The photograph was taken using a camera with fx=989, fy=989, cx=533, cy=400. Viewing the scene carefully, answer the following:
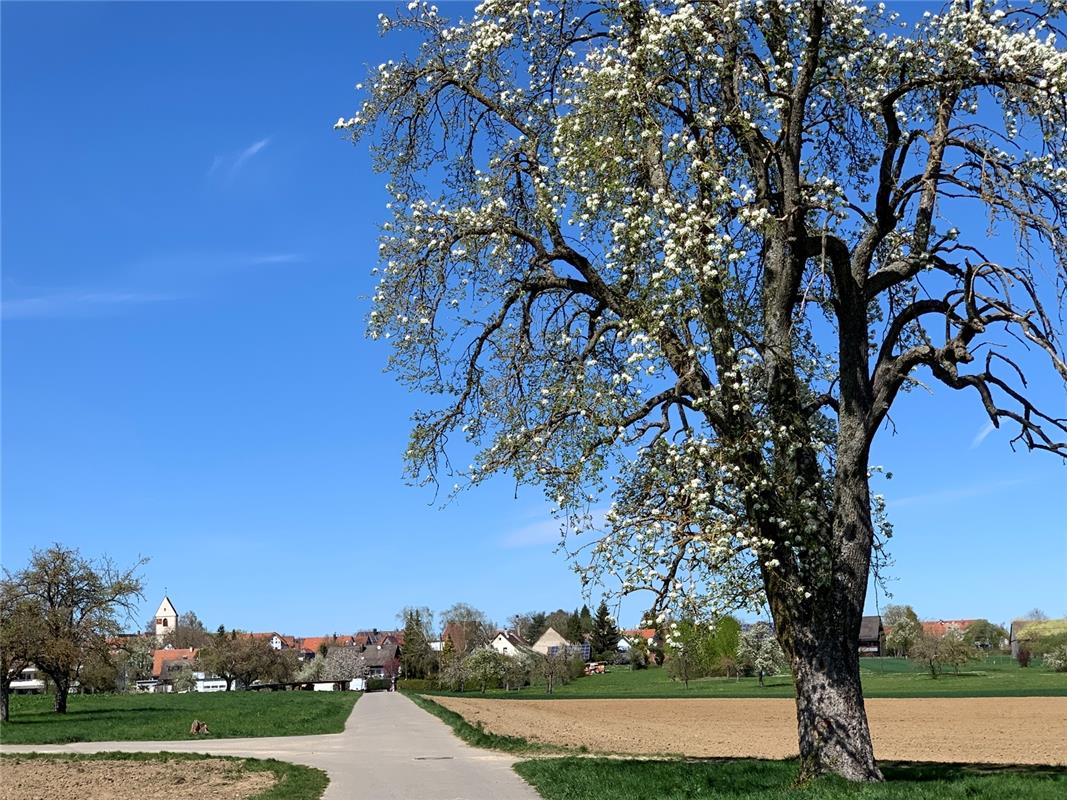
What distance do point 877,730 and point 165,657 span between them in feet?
526

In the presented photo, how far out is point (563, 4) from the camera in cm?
1616

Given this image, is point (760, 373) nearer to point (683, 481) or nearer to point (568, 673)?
point (683, 481)

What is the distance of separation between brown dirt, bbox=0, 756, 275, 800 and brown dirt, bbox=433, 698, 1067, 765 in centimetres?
1001

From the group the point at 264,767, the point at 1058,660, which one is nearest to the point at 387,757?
the point at 264,767

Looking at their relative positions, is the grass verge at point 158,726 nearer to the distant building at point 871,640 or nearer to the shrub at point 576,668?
the shrub at point 576,668

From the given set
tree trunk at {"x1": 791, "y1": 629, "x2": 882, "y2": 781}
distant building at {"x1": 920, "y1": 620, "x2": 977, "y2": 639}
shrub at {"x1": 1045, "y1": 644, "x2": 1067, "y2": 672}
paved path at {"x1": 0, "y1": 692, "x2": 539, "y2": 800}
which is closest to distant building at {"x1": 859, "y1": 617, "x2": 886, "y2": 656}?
distant building at {"x1": 920, "y1": 620, "x2": 977, "y2": 639}

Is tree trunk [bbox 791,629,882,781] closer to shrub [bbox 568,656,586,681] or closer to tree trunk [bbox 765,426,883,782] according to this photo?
tree trunk [bbox 765,426,883,782]

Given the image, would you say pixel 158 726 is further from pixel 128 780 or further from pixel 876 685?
pixel 876 685

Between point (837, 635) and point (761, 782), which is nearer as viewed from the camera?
point (837, 635)

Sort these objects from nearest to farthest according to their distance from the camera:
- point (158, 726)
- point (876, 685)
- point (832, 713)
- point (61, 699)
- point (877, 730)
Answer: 1. point (832, 713)
2. point (158, 726)
3. point (877, 730)
4. point (61, 699)
5. point (876, 685)

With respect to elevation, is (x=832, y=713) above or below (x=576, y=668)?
above

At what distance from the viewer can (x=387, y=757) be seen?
2353 cm

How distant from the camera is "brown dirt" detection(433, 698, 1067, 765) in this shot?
2843cm

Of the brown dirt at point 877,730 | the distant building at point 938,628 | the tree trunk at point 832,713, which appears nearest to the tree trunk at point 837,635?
the tree trunk at point 832,713
